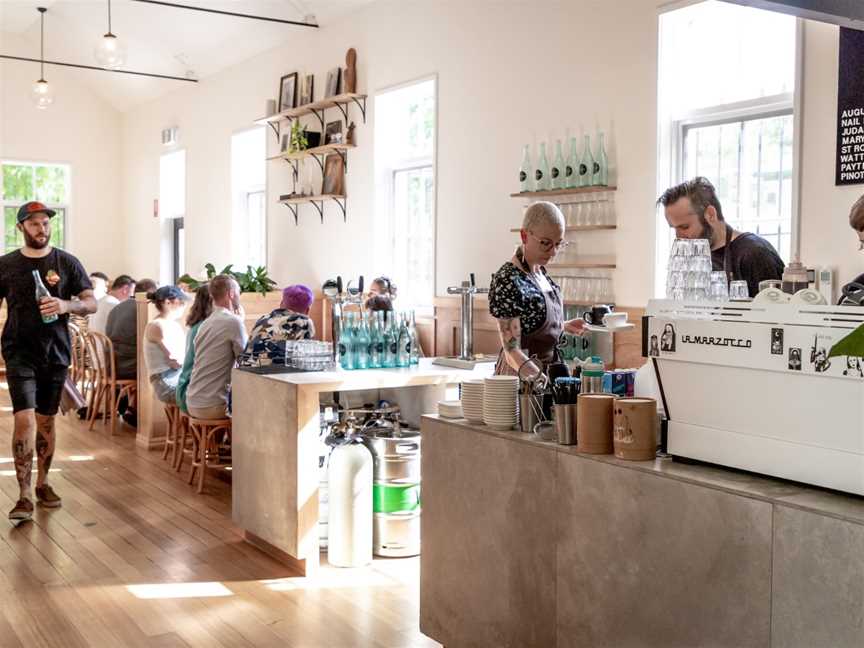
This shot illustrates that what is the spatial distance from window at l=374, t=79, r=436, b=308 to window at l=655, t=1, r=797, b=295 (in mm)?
2476

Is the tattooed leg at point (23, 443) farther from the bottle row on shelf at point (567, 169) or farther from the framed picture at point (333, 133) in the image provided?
the framed picture at point (333, 133)

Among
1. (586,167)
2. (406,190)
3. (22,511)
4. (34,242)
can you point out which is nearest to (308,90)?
(406,190)

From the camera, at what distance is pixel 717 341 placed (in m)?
2.09

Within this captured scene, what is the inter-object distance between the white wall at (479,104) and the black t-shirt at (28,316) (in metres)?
2.83

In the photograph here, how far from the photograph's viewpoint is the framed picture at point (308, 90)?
8320mm

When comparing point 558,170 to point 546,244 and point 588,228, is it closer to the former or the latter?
point 588,228

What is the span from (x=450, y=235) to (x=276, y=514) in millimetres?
3243

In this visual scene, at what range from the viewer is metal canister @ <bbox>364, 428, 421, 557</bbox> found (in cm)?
421

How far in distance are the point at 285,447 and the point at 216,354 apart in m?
1.52

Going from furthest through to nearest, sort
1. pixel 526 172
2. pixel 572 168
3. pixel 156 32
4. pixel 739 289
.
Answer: pixel 156 32
pixel 526 172
pixel 572 168
pixel 739 289

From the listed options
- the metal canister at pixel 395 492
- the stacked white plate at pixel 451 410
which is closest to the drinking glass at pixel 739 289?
the stacked white plate at pixel 451 410

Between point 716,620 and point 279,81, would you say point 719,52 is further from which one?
point 279,81

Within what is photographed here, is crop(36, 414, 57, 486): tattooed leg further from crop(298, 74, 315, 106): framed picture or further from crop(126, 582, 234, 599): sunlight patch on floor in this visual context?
crop(298, 74, 315, 106): framed picture

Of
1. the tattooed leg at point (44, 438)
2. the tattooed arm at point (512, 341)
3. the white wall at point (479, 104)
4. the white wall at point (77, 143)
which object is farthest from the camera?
the white wall at point (77, 143)
